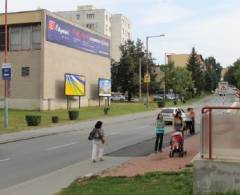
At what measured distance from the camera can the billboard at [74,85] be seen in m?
63.9

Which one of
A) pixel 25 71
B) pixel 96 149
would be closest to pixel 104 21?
pixel 25 71

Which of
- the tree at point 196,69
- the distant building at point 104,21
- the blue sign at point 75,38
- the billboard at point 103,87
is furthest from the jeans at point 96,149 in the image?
the distant building at point 104,21

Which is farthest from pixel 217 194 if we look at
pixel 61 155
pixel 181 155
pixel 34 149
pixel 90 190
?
pixel 34 149

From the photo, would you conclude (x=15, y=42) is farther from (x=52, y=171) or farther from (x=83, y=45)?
(x=52, y=171)

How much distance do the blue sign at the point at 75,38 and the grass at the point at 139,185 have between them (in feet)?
161

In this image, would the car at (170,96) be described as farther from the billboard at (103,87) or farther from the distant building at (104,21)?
the distant building at (104,21)

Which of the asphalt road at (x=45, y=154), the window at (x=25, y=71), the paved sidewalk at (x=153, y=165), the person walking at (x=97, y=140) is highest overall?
the window at (x=25, y=71)

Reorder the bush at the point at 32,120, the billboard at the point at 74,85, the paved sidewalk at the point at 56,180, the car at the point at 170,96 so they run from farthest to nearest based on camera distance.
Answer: the car at the point at 170,96
the billboard at the point at 74,85
the bush at the point at 32,120
the paved sidewalk at the point at 56,180

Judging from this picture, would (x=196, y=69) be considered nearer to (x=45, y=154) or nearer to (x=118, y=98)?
(x=118, y=98)

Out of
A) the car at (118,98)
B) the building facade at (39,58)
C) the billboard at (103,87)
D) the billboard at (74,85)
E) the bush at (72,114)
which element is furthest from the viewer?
the car at (118,98)

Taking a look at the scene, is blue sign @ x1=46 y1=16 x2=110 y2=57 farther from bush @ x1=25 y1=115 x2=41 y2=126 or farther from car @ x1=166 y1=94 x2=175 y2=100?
car @ x1=166 y1=94 x2=175 y2=100

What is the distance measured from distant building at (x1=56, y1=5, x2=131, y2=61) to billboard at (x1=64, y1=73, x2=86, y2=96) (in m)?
102

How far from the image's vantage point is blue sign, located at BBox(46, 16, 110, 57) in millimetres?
62906

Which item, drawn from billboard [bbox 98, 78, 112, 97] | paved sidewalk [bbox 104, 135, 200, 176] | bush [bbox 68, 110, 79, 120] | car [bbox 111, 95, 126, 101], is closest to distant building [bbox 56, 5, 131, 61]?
car [bbox 111, 95, 126, 101]
